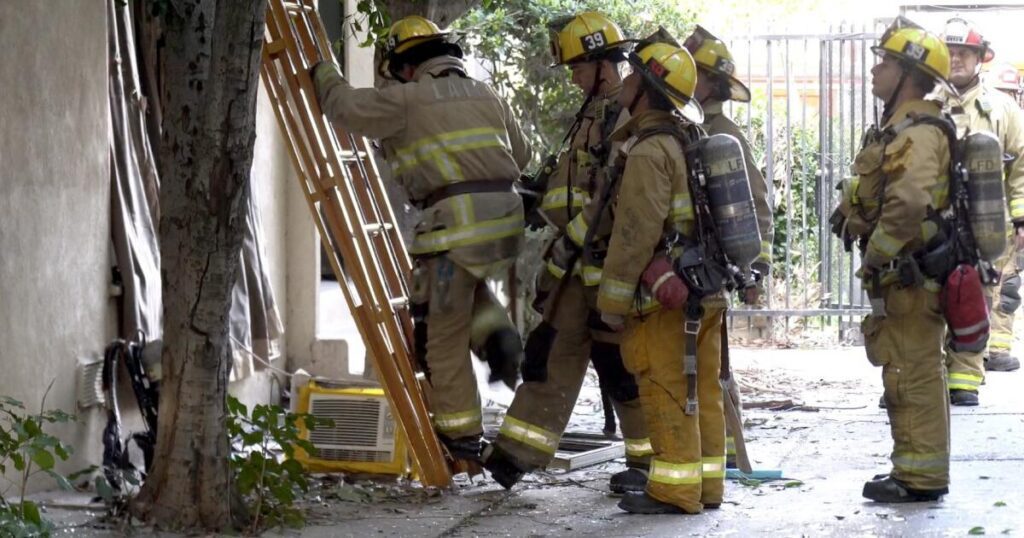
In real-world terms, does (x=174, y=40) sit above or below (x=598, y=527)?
above

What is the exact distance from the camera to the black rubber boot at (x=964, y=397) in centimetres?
919

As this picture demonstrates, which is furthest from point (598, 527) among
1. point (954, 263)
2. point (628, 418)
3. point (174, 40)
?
point (174, 40)

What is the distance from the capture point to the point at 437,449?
6746 millimetres

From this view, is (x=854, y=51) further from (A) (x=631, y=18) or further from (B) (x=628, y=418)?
(B) (x=628, y=418)

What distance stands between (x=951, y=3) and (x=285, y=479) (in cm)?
1032

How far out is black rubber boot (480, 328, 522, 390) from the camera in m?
6.71

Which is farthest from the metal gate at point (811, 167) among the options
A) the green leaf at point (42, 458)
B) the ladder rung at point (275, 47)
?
the green leaf at point (42, 458)

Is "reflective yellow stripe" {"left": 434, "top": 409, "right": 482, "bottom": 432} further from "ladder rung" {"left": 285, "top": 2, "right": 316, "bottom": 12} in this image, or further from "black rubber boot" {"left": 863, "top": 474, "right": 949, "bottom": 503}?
"ladder rung" {"left": 285, "top": 2, "right": 316, "bottom": 12}

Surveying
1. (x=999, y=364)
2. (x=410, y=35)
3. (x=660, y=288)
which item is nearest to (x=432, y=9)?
Answer: (x=410, y=35)

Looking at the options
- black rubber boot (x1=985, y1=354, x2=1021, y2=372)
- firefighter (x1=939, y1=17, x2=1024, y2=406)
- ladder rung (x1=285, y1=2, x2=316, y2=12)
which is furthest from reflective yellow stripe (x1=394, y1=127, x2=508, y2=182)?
black rubber boot (x1=985, y1=354, x2=1021, y2=372)

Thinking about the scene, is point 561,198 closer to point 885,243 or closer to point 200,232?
point 885,243

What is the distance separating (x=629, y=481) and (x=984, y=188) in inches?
81.5

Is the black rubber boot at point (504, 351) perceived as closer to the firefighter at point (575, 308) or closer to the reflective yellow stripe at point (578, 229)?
the firefighter at point (575, 308)

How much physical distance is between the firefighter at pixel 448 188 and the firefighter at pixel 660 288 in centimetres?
65
